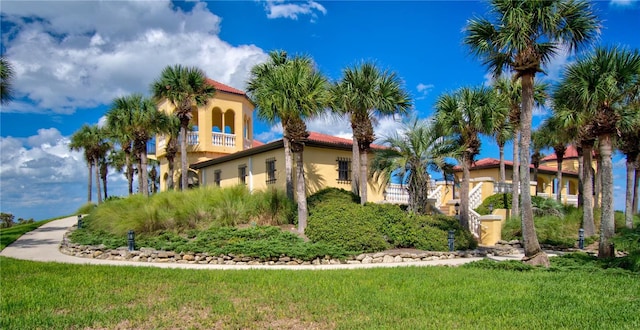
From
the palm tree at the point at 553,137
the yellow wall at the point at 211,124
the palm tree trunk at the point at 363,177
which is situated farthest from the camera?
the yellow wall at the point at 211,124

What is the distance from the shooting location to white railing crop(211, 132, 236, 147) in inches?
1222

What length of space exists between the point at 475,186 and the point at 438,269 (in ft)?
52.4

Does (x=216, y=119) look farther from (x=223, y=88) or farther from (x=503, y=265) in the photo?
(x=503, y=265)

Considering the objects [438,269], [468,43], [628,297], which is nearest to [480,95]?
[468,43]

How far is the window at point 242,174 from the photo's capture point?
25566 millimetres

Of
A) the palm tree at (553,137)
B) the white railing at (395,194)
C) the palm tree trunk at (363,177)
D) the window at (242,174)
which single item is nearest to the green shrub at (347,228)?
the palm tree trunk at (363,177)

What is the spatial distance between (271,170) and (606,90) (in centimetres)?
1577

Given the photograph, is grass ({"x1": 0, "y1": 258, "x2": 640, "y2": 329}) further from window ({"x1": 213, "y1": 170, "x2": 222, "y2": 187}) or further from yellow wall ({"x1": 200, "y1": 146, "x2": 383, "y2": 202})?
window ({"x1": 213, "y1": 170, "x2": 222, "y2": 187})

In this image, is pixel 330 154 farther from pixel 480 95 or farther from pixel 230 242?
pixel 230 242

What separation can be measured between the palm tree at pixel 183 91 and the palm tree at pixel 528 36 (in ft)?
54.6

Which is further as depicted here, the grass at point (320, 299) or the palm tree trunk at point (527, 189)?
the palm tree trunk at point (527, 189)

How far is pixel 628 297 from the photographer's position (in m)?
8.01

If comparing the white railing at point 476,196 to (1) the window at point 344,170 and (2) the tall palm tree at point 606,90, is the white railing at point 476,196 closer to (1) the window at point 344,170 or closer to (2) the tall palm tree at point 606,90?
(1) the window at point 344,170

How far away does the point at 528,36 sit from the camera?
12781mm
